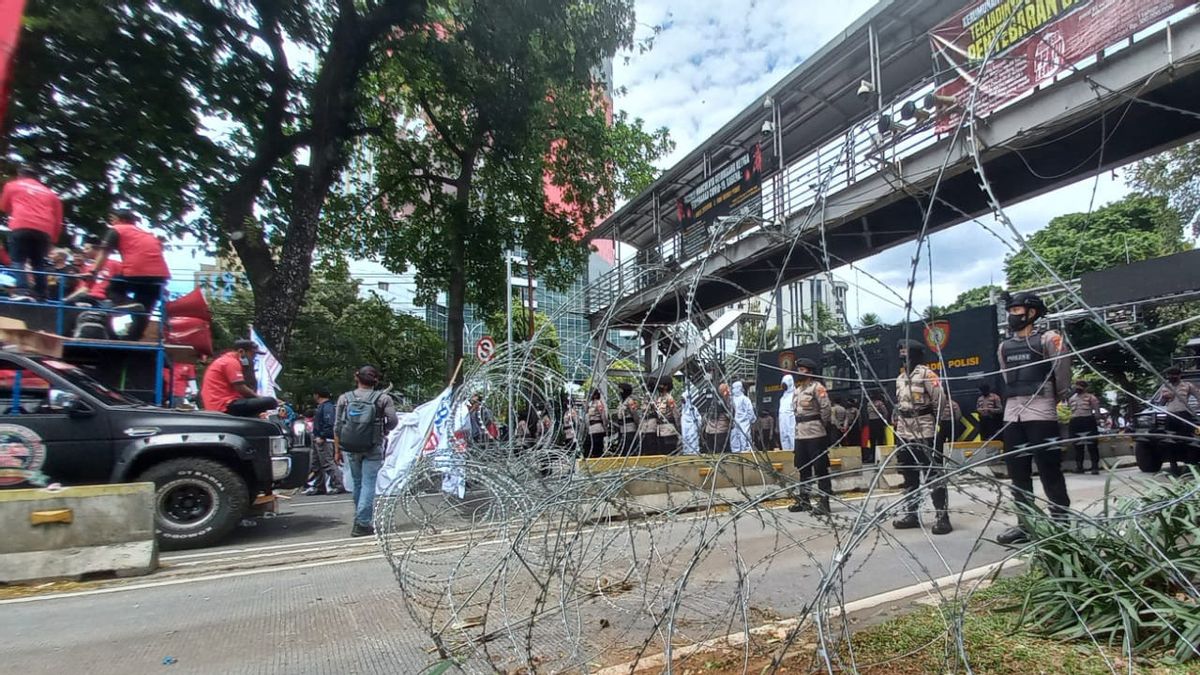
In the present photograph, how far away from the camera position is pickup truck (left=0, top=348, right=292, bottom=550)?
599 centimetres

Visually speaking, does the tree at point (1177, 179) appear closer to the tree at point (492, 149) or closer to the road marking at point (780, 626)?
the tree at point (492, 149)

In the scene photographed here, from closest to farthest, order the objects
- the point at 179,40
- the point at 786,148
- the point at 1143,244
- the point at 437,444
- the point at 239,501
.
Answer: the point at 239,501, the point at 437,444, the point at 179,40, the point at 786,148, the point at 1143,244

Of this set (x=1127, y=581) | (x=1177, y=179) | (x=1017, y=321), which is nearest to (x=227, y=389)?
(x=1017, y=321)

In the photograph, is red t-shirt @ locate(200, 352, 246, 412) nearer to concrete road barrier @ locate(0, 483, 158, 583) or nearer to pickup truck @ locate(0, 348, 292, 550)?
pickup truck @ locate(0, 348, 292, 550)

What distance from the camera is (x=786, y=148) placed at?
15875 mm

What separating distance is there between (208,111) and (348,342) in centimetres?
1784

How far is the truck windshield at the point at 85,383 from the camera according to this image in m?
6.26

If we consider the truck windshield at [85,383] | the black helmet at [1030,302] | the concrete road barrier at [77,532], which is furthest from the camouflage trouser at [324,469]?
the black helmet at [1030,302]

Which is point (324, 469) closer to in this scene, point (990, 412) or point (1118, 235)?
point (990, 412)

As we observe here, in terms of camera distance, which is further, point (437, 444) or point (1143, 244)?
point (1143, 244)

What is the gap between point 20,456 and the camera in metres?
5.92

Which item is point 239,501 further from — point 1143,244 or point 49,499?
point 1143,244

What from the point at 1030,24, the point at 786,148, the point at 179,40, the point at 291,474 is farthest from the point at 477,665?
the point at 786,148

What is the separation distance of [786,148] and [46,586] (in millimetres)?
15373
